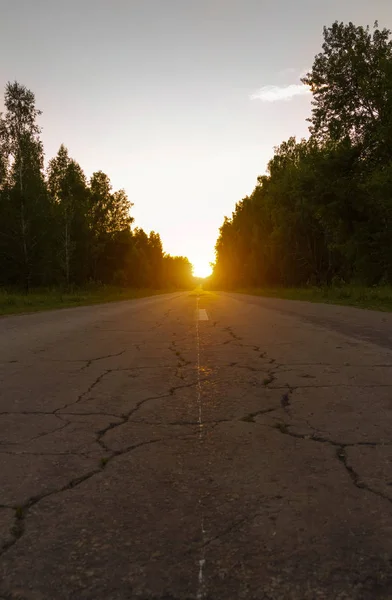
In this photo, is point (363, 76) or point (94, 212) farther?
point (94, 212)

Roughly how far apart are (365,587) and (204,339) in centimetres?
683

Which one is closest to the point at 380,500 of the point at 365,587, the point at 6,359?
the point at 365,587

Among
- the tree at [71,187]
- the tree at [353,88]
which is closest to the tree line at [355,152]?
the tree at [353,88]

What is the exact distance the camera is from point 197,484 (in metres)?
2.38

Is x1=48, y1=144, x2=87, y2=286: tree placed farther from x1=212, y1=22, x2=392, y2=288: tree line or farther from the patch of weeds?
the patch of weeds

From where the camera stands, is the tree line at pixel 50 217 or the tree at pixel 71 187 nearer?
the tree line at pixel 50 217

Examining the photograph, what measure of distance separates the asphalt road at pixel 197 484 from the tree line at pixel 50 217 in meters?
28.0

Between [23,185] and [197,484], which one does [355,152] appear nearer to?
[23,185]

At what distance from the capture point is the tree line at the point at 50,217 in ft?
102

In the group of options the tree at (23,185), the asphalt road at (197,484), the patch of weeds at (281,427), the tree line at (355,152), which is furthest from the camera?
the tree at (23,185)

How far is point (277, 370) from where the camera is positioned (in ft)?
17.9

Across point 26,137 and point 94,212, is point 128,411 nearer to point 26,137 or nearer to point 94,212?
point 26,137

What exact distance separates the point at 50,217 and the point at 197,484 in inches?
1391

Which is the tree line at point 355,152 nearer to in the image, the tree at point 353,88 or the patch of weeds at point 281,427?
the tree at point 353,88
